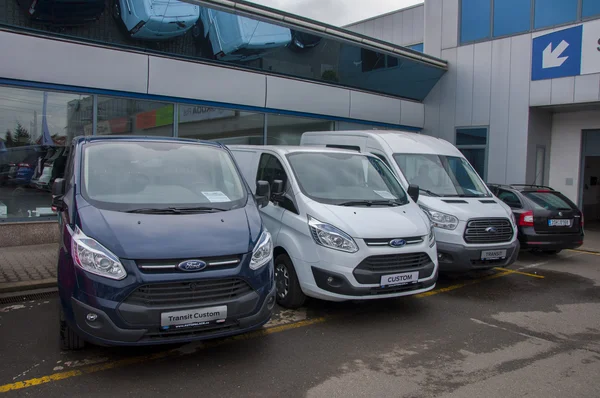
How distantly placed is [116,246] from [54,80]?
640 cm

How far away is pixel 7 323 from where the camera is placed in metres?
5.37

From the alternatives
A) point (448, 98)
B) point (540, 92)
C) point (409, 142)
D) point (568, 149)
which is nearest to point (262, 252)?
point (409, 142)

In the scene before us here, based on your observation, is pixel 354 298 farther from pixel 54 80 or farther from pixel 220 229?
pixel 54 80

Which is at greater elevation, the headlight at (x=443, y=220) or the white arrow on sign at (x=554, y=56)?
the white arrow on sign at (x=554, y=56)

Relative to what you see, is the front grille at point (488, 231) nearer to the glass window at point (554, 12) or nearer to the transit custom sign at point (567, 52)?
the transit custom sign at point (567, 52)

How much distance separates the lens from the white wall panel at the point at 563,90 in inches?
537

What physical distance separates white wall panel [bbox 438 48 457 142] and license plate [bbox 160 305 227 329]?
14.2 metres

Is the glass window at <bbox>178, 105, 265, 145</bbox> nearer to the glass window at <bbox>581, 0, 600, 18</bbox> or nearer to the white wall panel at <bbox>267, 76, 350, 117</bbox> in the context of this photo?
the white wall panel at <bbox>267, 76, 350, 117</bbox>

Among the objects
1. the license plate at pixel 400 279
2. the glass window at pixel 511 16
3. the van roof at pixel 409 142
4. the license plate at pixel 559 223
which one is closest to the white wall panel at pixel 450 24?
the glass window at pixel 511 16

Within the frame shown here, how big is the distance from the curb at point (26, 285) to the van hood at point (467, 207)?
5.52m

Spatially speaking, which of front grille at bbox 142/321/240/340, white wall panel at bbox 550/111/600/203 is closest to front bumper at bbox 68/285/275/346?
front grille at bbox 142/321/240/340

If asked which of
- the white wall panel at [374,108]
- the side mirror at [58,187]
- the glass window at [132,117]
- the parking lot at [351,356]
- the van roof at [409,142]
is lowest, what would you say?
the parking lot at [351,356]

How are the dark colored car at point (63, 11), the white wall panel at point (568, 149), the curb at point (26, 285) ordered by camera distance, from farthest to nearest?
the white wall panel at point (568, 149), the dark colored car at point (63, 11), the curb at point (26, 285)

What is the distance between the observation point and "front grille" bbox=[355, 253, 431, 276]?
17.6 feet
